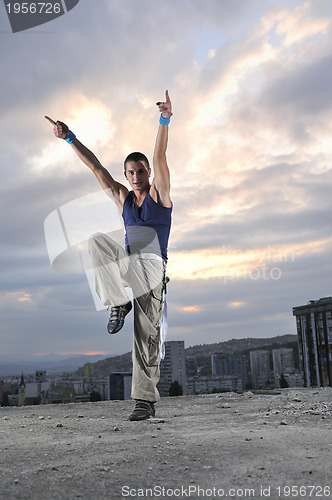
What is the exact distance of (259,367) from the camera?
232 ft

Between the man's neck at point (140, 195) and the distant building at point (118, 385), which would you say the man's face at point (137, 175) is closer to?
the man's neck at point (140, 195)

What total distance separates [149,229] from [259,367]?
69655mm

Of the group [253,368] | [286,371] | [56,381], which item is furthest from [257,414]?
[253,368]

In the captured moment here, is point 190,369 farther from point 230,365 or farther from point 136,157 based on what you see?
point 136,157

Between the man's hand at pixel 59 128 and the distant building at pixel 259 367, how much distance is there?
6453 centimetres

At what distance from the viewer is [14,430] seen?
4.45 meters

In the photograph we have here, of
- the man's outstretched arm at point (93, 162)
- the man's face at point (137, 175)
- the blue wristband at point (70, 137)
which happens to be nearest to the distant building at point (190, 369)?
the man's outstretched arm at point (93, 162)

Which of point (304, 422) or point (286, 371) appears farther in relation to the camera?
point (286, 371)

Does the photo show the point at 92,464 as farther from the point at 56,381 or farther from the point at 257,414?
the point at 56,381

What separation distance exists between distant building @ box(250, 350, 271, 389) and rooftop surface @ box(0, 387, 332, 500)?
211 feet

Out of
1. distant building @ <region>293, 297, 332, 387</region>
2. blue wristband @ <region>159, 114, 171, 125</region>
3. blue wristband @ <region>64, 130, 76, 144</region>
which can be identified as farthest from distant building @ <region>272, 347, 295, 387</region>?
blue wristband @ <region>159, 114, 171, 125</region>

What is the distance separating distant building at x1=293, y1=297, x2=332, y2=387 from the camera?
75.3 feet

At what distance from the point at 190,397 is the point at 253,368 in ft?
223

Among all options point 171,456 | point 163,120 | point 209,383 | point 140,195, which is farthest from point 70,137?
point 209,383
